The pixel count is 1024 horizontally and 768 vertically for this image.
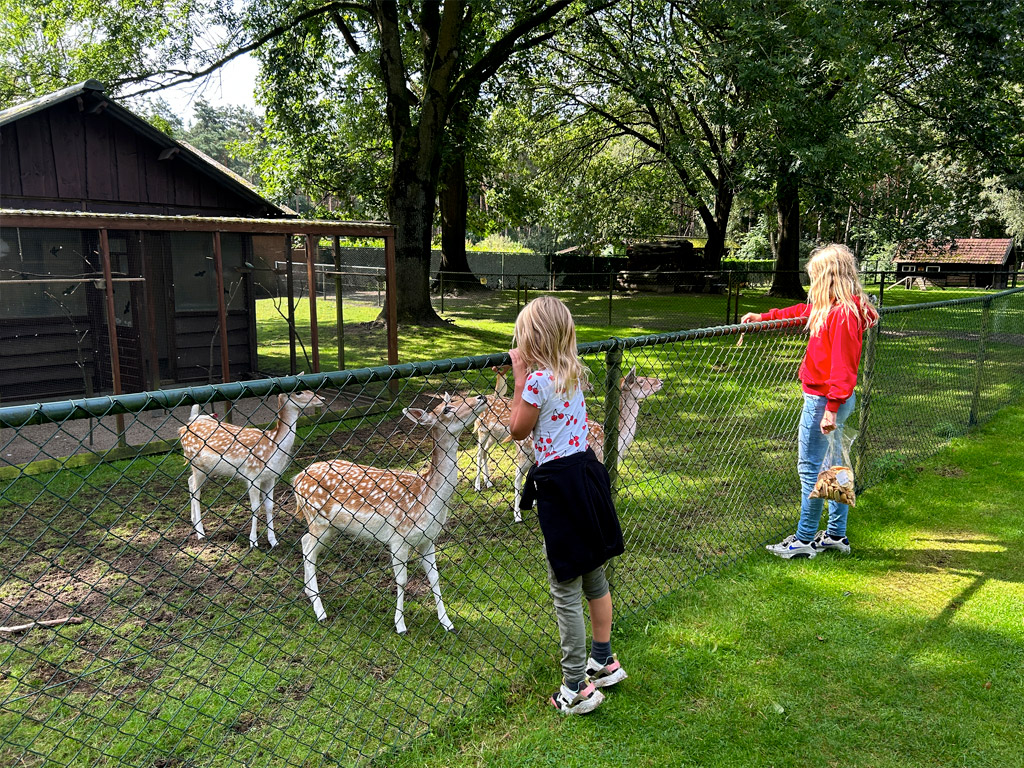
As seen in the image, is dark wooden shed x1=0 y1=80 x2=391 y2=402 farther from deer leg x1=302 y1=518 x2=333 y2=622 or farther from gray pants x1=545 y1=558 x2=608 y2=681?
gray pants x1=545 y1=558 x2=608 y2=681

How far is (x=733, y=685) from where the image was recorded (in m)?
3.42

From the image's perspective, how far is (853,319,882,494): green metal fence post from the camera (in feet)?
18.0

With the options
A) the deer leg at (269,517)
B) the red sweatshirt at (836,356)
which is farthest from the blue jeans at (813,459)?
the deer leg at (269,517)

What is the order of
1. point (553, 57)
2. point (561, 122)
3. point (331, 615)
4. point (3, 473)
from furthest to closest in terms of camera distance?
1. point (561, 122)
2. point (553, 57)
3. point (3, 473)
4. point (331, 615)

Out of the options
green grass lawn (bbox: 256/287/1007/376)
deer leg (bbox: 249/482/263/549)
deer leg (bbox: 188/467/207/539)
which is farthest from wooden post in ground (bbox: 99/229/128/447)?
green grass lawn (bbox: 256/287/1007/376)

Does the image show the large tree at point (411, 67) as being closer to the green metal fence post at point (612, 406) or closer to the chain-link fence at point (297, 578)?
the chain-link fence at point (297, 578)

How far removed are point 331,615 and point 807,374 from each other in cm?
327

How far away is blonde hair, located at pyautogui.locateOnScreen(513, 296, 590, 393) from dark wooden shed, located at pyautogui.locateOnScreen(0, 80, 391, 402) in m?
5.77

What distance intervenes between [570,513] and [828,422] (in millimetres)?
2268

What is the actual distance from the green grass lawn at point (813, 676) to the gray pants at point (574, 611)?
248 mm

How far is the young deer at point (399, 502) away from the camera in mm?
3771

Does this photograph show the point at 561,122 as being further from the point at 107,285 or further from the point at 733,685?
the point at 733,685

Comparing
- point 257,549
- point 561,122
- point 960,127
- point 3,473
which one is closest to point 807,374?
point 257,549

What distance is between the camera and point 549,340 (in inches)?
111
